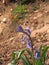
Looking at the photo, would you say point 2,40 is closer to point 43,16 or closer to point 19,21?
point 19,21

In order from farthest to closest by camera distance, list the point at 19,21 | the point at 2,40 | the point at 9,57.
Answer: the point at 19,21 → the point at 2,40 → the point at 9,57

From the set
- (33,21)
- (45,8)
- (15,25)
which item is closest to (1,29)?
(15,25)

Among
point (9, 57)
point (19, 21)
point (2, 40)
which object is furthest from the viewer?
point (19, 21)

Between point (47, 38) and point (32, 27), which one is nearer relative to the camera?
point (47, 38)

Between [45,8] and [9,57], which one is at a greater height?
[45,8]

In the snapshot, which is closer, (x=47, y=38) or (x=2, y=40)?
(x=47, y=38)

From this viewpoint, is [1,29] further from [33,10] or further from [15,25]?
[33,10]
